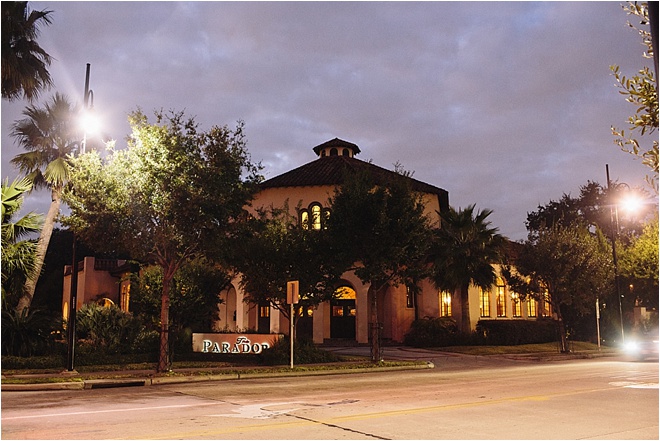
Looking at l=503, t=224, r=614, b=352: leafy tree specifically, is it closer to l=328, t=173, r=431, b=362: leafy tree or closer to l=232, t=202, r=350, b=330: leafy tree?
l=328, t=173, r=431, b=362: leafy tree

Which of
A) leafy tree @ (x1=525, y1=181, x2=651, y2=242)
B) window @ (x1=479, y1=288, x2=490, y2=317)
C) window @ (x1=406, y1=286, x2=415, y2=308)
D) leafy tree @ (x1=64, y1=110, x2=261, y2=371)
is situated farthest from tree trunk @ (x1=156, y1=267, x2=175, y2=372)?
leafy tree @ (x1=525, y1=181, x2=651, y2=242)

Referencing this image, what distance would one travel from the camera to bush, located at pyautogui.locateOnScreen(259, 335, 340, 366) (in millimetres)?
23906

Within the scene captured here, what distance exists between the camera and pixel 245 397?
1394cm

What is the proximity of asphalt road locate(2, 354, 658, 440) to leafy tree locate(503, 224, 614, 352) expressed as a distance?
12561mm

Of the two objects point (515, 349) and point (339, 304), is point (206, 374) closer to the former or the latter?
point (339, 304)

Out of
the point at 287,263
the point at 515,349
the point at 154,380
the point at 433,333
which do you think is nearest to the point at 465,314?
the point at 433,333

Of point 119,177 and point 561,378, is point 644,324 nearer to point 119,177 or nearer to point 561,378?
point 561,378

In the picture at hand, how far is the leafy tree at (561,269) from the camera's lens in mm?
30906

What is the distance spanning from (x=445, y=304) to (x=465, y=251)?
5.83 metres

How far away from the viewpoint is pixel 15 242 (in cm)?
1988

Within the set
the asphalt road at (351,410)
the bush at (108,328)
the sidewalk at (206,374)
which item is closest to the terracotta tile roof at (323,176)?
the sidewalk at (206,374)

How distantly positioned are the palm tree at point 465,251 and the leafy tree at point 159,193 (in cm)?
1488

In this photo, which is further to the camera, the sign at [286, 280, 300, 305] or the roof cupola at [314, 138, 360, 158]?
the roof cupola at [314, 138, 360, 158]

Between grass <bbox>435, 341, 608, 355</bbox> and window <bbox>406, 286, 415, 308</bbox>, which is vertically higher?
window <bbox>406, 286, 415, 308</bbox>
